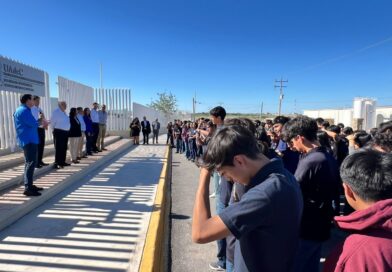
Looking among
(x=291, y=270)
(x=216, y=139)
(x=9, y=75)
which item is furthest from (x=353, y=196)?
(x=9, y=75)

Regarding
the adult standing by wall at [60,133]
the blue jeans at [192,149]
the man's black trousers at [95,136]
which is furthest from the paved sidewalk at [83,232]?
the blue jeans at [192,149]

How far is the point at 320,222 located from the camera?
260 cm

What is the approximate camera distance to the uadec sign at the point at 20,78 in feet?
23.6

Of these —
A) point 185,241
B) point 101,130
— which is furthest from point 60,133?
point 185,241

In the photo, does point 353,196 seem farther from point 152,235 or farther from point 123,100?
point 123,100

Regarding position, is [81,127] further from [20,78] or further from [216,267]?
[216,267]

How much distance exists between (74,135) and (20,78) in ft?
6.80

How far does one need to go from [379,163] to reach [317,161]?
4.65ft

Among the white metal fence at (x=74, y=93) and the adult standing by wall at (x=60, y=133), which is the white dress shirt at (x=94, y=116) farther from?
the adult standing by wall at (x=60, y=133)

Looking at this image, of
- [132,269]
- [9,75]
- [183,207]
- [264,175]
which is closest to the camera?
[264,175]

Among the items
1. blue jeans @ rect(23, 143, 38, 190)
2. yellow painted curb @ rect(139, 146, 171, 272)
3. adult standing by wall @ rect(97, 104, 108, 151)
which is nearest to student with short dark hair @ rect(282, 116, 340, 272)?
yellow painted curb @ rect(139, 146, 171, 272)

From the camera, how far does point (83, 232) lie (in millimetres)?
4148

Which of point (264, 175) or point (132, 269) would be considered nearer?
point (264, 175)

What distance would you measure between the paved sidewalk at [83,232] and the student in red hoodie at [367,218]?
2648 mm
